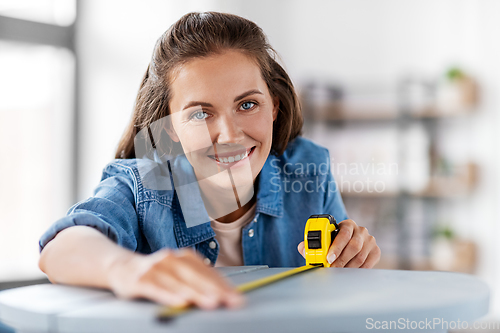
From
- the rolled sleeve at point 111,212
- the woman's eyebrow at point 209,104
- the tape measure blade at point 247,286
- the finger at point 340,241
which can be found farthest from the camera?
the woman's eyebrow at point 209,104

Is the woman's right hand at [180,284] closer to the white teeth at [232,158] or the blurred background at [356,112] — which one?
the white teeth at [232,158]

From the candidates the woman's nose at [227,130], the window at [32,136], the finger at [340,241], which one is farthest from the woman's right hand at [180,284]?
the window at [32,136]

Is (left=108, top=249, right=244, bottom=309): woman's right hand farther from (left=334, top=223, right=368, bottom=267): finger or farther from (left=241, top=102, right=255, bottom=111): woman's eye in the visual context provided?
(left=241, top=102, right=255, bottom=111): woman's eye

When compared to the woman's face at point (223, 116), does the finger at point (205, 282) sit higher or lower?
lower

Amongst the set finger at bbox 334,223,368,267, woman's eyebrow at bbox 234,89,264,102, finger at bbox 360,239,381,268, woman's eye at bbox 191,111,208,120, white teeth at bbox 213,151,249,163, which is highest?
woman's eyebrow at bbox 234,89,264,102

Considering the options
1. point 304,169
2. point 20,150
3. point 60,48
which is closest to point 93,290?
point 304,169

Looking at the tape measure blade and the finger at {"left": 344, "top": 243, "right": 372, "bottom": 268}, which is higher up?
the tape measure blade

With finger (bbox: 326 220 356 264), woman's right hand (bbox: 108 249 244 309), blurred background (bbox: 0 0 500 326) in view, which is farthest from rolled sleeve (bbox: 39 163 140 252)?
blurred background (bbox: 0 0 500 326)

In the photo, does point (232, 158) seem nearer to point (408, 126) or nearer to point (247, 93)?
point (247, 93)

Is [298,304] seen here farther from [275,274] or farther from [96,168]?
[96,168]

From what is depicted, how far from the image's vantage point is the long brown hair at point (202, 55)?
1070 mm

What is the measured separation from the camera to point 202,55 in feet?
3.43

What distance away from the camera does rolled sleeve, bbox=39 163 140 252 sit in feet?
2.56

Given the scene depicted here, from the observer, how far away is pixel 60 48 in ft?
10.2
